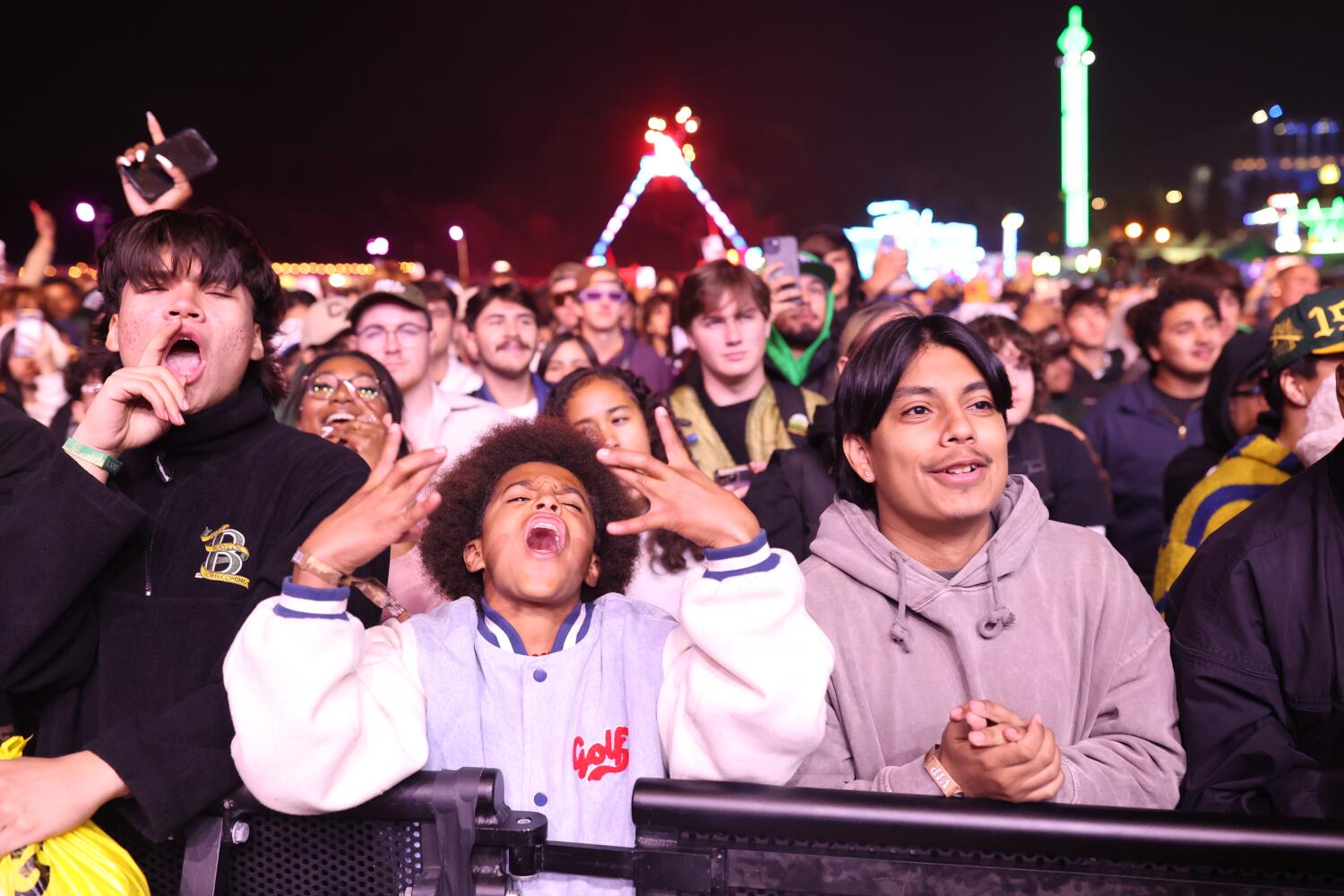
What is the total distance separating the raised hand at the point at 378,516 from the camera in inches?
77.4

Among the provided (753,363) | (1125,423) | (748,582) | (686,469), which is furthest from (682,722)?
(1125,423)

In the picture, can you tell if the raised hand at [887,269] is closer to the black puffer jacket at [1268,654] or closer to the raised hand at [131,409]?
the black puffer jacket at [1268,654]

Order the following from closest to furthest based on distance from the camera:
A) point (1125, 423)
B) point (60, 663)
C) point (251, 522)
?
point (60, 663) → point (251, 522) → point (1125, 423)

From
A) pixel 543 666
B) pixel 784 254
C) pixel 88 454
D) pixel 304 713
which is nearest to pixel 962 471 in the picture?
pixel 543 666

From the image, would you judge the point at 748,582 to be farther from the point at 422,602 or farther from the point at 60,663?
the point at 422,602

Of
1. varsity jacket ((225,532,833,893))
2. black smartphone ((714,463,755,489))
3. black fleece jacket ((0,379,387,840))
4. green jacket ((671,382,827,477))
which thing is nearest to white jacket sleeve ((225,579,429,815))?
varsity jacket ((225,532,833,893))

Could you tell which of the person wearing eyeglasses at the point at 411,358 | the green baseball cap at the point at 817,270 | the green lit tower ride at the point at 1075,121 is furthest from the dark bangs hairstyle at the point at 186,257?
the green lit tower ride at the point at 1075,121

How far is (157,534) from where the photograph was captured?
2467 mm

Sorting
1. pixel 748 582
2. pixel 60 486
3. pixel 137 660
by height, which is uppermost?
pixel 60 486

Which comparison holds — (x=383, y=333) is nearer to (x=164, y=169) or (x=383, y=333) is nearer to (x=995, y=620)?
(x=164, y=169)

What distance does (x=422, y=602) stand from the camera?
339 centimetres

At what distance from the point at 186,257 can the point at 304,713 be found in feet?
3.88

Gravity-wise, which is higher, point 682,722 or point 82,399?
point 82,399

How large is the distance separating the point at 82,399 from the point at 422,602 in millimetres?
2948
